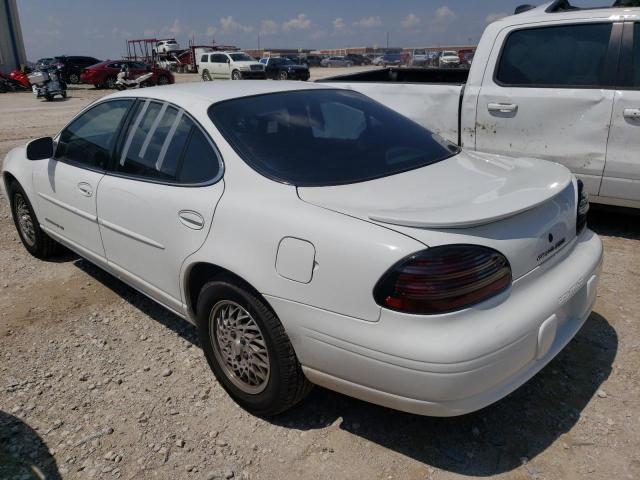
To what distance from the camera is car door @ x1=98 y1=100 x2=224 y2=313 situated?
103 inches

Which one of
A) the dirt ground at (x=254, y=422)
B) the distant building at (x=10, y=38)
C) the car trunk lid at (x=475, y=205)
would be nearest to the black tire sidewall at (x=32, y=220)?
the dirt ground at (x=254, y=422)

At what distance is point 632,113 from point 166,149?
3.52 m

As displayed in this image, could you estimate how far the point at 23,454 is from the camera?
95.7 inches

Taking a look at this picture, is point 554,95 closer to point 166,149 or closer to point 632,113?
point 632,113

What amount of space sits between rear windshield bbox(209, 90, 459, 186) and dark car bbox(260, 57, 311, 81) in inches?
1135

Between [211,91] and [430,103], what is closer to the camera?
[211,91]

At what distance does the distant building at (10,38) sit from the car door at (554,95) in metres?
36.9

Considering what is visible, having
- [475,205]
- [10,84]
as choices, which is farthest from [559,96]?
[10,84]

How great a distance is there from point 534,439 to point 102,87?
31.5m

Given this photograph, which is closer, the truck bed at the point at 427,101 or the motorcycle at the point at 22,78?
the truck bed at the point at 427,101

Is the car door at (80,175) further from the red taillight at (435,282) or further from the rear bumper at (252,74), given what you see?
the rear bumper at (252,74)

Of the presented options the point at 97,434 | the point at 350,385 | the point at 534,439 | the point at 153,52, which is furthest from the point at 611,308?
the point at 153,52

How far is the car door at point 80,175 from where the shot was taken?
3395 mm

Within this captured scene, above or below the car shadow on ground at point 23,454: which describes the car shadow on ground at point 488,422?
above
